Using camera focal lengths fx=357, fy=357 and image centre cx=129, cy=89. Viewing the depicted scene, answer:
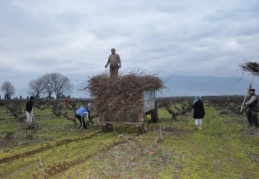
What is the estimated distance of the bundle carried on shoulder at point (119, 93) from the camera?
16.4m

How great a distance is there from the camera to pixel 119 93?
656 inches

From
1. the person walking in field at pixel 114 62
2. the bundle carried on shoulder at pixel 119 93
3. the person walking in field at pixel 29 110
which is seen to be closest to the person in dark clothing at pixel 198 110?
the bundle carried on shoulder at pixel 119 93

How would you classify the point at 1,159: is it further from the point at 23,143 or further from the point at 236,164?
the point at 236,164

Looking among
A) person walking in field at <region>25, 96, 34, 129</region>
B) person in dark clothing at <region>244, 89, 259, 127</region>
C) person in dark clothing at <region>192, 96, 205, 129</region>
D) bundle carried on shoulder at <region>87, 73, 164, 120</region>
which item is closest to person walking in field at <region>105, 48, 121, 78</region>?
bundle carried on shoulder at <region>87, 73, 164, 120</region>

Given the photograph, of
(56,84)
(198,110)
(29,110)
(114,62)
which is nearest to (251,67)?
(198,110)

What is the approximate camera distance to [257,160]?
11.5 m

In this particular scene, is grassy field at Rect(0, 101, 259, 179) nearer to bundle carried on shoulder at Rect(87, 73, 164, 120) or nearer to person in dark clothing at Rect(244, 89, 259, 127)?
bundle carried on shoulder at Rect(87, 73, 164, 120)

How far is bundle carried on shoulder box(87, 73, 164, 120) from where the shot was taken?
16375 millimetres

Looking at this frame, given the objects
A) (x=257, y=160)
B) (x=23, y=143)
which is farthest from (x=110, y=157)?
(x=23, y=143)

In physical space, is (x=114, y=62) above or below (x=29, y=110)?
above

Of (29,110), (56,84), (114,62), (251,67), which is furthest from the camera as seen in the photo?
(56,84)

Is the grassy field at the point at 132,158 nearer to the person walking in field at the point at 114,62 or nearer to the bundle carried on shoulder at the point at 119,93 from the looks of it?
Result: the bundle carried on shoulder at the point at 119,93

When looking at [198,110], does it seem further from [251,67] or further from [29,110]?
[29,110]

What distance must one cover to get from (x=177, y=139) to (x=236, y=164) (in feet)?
15.5
